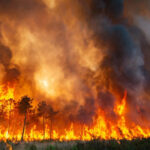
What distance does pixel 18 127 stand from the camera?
60562 mm

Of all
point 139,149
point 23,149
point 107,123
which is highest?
point 107,123

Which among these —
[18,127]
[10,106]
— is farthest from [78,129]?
[10,106]

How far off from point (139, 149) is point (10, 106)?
Answer: 4016cm

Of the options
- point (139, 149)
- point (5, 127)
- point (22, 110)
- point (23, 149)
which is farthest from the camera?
point (5, 127)

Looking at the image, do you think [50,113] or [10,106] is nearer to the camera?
[10,106]

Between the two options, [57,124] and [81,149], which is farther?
[57,124]

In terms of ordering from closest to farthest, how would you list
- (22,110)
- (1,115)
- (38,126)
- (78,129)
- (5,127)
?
(22,110)
(1,115)
(5,127)
(38,126)
(78,129)

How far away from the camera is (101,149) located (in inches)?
420

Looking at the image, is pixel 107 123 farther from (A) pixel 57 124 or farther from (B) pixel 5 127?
(B) pixel 5 127

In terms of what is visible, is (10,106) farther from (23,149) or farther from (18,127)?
(23,149)

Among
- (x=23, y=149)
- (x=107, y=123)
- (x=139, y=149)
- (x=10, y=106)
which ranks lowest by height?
(x=139, y=149)

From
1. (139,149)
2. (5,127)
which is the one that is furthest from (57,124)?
(139,149)

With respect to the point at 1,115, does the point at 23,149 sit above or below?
below

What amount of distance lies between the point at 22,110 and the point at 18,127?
28495 millimetres
